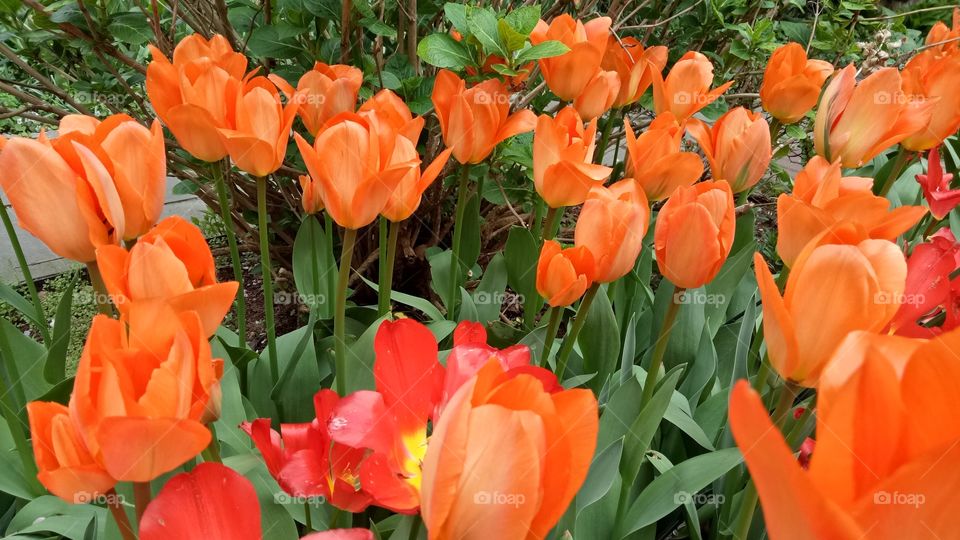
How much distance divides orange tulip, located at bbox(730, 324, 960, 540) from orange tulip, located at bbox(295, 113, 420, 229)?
57 cm

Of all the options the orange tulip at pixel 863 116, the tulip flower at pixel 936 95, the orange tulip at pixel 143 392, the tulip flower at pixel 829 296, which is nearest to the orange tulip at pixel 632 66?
the orange tulip at pixel 863 116

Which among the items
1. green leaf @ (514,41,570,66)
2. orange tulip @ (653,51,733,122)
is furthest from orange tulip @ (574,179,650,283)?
orange tulip @ (653,51,733,122)

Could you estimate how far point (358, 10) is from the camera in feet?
4.63

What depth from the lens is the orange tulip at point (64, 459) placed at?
0.45m

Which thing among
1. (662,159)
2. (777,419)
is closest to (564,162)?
(662,159)

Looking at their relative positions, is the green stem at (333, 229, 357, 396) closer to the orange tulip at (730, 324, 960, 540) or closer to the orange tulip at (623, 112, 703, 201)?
the orange tulip at (623, 112, 703, 201)

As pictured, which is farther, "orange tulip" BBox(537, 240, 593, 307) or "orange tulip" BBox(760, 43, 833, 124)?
"orange tulip" BBox(760, 43, 833, 124)

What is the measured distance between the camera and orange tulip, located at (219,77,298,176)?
0.89 m

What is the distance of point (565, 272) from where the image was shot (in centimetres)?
85

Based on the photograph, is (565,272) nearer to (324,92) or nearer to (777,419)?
(777,419)

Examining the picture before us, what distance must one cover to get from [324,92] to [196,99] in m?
0.21

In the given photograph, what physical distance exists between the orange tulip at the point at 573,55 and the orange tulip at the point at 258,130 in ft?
1.69

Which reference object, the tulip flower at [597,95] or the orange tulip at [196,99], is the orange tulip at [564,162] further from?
the orange tulip at [196,99]

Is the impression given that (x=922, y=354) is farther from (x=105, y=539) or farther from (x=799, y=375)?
(x=105, y=539)
